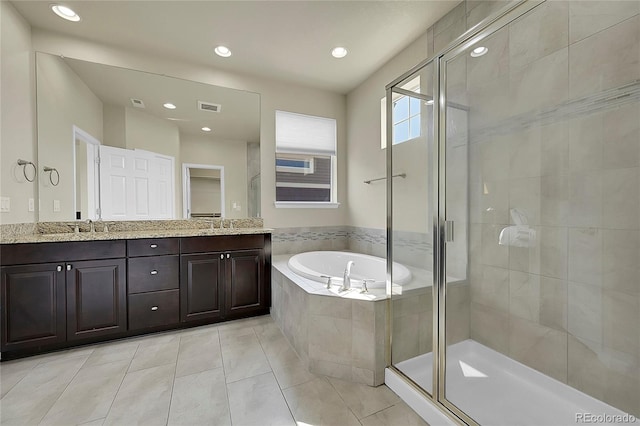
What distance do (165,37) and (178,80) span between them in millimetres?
431

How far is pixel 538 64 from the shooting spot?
64.3 inches

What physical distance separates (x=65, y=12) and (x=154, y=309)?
99.0 inches

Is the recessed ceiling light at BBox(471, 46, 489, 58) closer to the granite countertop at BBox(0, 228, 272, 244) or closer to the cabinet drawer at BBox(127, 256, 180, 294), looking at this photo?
the granite countertop at BBox(0, 228, 272, 244)

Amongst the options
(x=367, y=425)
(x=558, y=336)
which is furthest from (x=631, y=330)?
(x=367, y=425)

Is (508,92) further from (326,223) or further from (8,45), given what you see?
(8,45)

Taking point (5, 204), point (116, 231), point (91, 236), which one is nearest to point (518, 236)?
point (91, 236)

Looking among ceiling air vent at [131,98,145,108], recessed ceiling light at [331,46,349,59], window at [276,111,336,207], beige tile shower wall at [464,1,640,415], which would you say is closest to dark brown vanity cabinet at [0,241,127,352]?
ceiling air vent at [131,98,145,108]

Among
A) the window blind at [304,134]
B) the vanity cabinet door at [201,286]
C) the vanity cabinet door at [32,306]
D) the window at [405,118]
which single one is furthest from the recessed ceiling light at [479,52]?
the vanity cabinet door at [32,306]

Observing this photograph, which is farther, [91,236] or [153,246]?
[153,246]

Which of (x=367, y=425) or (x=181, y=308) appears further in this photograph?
(x=181, y=308)

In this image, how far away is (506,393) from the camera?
1577mm

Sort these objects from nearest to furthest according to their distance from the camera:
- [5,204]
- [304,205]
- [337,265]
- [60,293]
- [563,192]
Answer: [563,192]
[5,204]
[60,293]
[337,265]
[304,205]

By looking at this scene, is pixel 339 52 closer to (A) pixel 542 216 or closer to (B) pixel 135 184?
(A) pixel 542 216

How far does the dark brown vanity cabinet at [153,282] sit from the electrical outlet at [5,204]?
0.79 m
